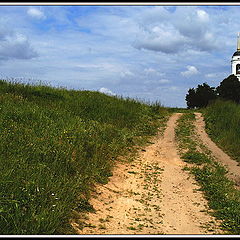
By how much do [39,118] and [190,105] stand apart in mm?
28540

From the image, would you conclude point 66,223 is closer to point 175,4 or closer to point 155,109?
point 175,4

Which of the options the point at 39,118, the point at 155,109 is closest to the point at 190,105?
the point at 155,109

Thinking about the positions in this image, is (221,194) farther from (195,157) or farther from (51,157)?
(51,157)

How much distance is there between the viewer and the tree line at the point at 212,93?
33.9 meters

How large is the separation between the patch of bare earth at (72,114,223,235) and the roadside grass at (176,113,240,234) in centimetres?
21

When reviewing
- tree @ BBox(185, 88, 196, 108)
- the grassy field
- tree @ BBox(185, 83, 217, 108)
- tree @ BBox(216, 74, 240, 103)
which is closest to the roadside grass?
the grassy field

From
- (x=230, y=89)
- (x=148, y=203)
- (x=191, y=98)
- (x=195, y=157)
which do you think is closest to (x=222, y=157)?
(x=195, y=157)

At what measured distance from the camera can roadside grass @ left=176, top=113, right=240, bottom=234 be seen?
19.0 ft

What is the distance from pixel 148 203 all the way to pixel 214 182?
81.9 inches

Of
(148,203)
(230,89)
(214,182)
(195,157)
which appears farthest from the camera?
(230,89)

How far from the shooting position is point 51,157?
657cm

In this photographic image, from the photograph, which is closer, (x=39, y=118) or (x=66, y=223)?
(x=66, y=223)

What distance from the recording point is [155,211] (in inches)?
234

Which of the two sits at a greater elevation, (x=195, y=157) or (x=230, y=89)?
(x=230, y=89)
